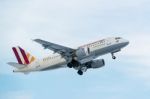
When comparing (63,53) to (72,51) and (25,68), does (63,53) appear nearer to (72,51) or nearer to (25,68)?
(72,51)

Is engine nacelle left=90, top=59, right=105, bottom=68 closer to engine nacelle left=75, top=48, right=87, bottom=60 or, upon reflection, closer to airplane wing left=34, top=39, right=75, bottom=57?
airplane wing left=34, top=39, right=75, bottom=57

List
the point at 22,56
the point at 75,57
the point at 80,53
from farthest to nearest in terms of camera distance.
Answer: the point at 22,56 < the point at 75,57 < the point at 80,53

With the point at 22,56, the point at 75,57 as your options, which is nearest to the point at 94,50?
the point at 75,57

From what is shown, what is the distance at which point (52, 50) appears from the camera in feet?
399

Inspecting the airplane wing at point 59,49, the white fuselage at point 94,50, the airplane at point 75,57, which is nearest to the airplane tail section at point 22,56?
the airplane at point 75,57

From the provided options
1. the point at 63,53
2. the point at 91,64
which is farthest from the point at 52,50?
the point at 91,64

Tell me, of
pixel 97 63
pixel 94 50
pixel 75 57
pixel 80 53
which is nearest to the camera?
pixel 94 50

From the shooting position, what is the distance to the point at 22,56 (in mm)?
133875

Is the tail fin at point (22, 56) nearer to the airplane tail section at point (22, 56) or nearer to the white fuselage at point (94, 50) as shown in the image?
the airplane tail section at point (22, 56)

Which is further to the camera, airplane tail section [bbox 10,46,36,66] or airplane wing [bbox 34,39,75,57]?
airplane tail section [bbox 10,46,36,66]

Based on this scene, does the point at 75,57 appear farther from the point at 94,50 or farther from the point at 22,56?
the point at 22,56

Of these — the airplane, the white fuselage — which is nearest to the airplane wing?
the airplane

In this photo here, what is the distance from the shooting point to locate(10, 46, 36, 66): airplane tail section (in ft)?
429

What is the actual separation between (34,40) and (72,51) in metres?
9.65
